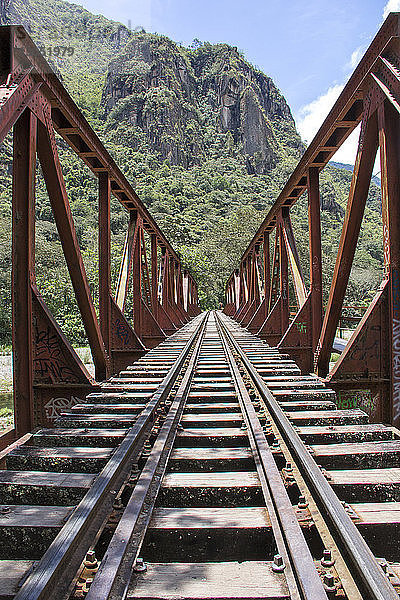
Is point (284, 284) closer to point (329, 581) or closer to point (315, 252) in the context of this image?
point (315, 252)

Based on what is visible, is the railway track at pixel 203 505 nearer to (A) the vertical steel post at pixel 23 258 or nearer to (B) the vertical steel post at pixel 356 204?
(A) the vertical steel post at pixel 23 258

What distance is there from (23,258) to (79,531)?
2250 mm

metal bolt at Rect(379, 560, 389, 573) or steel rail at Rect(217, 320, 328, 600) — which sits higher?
steel rail at Rect(217, 320, 328, 600)

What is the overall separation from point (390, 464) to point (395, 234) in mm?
1846

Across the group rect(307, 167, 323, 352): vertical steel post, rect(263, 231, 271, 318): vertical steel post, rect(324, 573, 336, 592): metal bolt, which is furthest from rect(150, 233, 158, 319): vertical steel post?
rect(324, 573, 336, 592): metal bolt

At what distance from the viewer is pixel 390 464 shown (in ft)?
9.34

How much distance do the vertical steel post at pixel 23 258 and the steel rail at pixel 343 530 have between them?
2.03 meters

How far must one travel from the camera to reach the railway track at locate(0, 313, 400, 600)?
5.56 feet

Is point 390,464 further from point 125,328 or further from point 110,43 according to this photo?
point 110,43

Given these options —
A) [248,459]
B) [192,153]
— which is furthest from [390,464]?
[192,153]

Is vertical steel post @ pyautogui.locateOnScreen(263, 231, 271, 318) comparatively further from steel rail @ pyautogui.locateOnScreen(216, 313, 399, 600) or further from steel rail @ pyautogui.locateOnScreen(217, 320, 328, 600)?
steel rail @ pyautogui.locateOnScreen(217, 320, 328, 600)

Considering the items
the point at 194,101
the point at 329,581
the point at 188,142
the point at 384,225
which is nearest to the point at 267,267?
the point at 384,225

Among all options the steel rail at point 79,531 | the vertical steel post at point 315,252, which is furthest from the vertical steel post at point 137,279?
the steel rail at point 79,531

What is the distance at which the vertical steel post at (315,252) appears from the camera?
629cm
